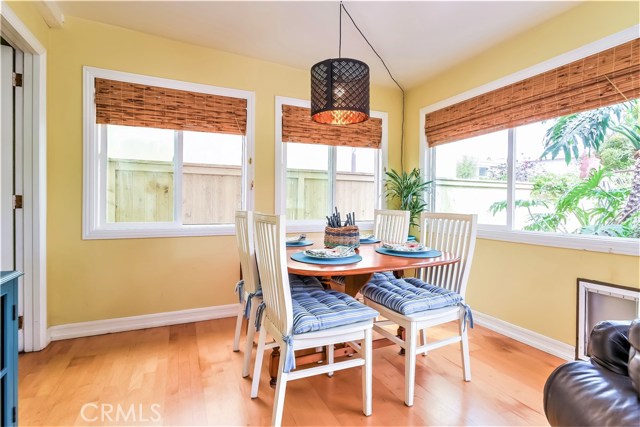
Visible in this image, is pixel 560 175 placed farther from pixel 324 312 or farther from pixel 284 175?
pixel 284 175

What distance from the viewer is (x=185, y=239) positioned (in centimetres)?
274

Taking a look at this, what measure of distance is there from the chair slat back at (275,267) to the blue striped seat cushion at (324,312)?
0.07m

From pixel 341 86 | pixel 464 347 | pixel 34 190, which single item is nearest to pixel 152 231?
pixel 34 190

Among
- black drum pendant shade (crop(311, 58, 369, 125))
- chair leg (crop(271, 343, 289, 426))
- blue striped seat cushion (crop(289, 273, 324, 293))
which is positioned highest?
black drum pendant shade (crop(311, 58, 369, 125))

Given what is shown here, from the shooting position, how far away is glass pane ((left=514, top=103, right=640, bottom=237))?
1.96 meters

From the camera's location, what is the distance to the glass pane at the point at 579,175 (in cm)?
196

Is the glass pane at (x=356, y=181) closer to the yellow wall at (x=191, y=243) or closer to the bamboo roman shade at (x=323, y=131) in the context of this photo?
the bamboo roman shade at (x=323, y=131)

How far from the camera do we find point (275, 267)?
4.60 ft

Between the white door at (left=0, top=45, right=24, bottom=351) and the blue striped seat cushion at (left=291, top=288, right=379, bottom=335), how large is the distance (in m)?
1.95

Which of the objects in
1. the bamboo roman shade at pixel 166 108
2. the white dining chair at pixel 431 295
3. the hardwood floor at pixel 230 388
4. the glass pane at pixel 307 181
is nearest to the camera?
the hardwood floor at pixel 230 388

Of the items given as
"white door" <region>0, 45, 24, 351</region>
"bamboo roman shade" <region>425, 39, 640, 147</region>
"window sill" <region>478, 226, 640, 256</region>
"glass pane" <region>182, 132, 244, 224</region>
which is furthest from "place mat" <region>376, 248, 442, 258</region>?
"white door" <region>0, 45, 24, 351</region>

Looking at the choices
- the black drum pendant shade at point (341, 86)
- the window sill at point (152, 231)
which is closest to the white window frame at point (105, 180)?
the window sill at point (152, 231)

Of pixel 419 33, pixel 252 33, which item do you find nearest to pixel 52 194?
pixel 252 33

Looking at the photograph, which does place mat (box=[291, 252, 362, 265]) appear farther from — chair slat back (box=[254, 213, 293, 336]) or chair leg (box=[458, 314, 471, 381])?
chair leg (box=[458, 314, 471, 381])
